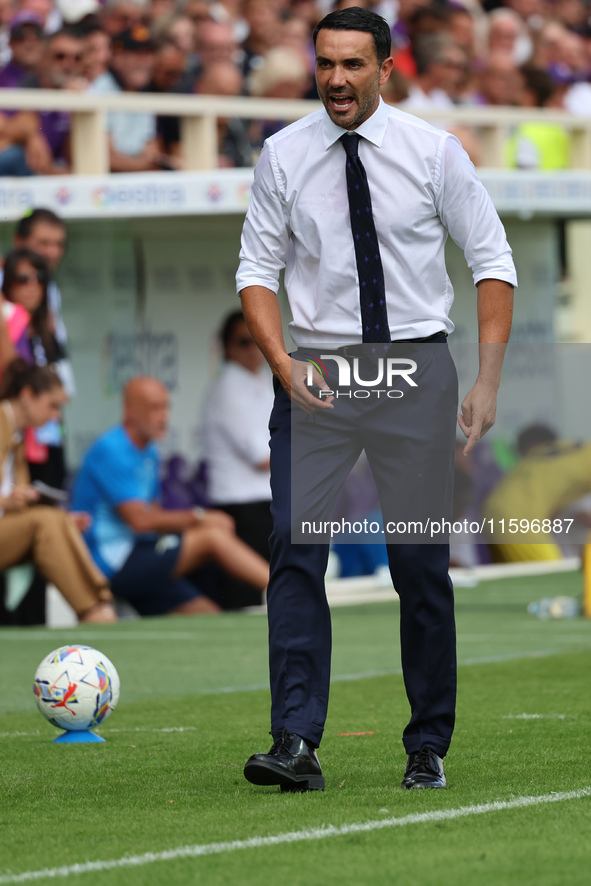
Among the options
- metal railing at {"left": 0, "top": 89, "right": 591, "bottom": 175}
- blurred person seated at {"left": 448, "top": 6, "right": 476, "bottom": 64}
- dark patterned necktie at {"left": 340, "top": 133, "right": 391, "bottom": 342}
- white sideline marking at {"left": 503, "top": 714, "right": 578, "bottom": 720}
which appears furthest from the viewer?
blurred person seated at {"left": 448, "top": 6, "right": 476, "bottom": 64}

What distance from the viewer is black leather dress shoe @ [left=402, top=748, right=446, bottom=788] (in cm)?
489

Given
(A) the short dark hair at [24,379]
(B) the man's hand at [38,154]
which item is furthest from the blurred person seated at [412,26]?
(A) the short dark hair at [24,379]

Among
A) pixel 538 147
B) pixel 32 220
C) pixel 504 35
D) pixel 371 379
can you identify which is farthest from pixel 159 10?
pixel 371 379

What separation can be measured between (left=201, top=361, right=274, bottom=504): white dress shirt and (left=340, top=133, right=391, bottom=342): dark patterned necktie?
928 centimetres

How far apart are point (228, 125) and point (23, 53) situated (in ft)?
5.91

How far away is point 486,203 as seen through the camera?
16.0 feet

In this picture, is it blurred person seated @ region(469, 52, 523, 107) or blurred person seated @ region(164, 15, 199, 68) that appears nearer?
blurred person seated @ region(164, 15, 199, 68)

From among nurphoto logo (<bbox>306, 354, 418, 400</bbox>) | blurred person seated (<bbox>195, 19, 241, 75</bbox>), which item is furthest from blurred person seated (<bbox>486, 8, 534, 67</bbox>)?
nurphoto logo (<bbox>306, 354, 418, 400</bbox>)

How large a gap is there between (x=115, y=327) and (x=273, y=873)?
1054 centimetres

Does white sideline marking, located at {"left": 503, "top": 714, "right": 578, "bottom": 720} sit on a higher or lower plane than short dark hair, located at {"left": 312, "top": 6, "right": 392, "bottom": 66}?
lower

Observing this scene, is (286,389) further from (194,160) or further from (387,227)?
(194,160)

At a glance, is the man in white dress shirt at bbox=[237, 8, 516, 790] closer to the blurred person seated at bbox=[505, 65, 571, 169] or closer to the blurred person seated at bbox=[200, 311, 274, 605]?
the blurred person seated at bbox=[200, 311, 274, 605]

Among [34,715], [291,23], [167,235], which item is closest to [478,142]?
[291,23]

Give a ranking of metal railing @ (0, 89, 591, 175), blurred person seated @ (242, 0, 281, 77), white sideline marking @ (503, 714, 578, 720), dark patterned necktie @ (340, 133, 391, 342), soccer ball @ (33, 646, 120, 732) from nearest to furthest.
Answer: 1. dark patterned necktie @ (340, 133, 391, 342)
2. soccer ball @ (33, 646, 120, 732)
3. white sideline marking @ (503, 714, 578, 720)
4. metal railing @ (0, 89, 591, 175)
5. blurred person seated @ (242, 0, 281, 77)
